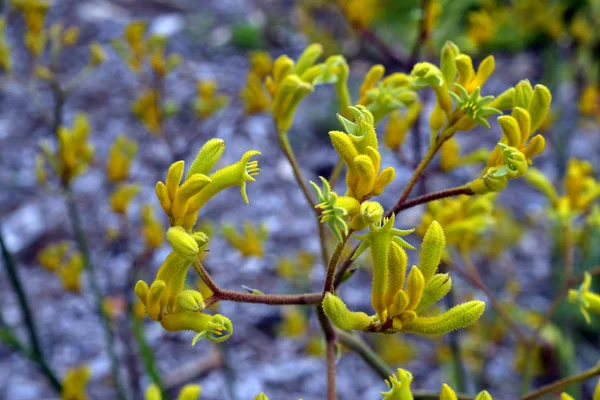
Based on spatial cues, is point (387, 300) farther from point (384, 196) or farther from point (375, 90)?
point (384, 196)

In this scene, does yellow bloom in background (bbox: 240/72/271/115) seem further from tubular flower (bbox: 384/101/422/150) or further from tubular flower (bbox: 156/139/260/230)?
tubular flower (bbox: 156/139/260/230)

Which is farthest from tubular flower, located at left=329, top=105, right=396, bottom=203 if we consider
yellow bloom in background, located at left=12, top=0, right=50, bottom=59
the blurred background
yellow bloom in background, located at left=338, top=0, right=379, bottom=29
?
yellow bloom in background, located at left=12, top=0, right=50, bottom=59

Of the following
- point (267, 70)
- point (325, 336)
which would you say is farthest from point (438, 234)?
point (267, 70)

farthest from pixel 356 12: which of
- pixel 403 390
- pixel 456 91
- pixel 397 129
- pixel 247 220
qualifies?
pixel 247 220

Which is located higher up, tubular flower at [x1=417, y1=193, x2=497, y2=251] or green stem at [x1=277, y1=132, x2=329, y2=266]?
green stem at [x1=277, y1=132, x2=329, y2=266]

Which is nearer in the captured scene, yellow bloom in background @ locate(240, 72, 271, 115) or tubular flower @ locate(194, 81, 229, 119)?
yellow bloom in background @ locate(240, 72, 271, 115)

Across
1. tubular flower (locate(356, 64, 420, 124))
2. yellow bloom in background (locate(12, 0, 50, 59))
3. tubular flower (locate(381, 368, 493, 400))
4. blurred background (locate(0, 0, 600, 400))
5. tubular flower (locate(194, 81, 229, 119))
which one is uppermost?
tubular flower (locate(356, 64, 420, 124))
